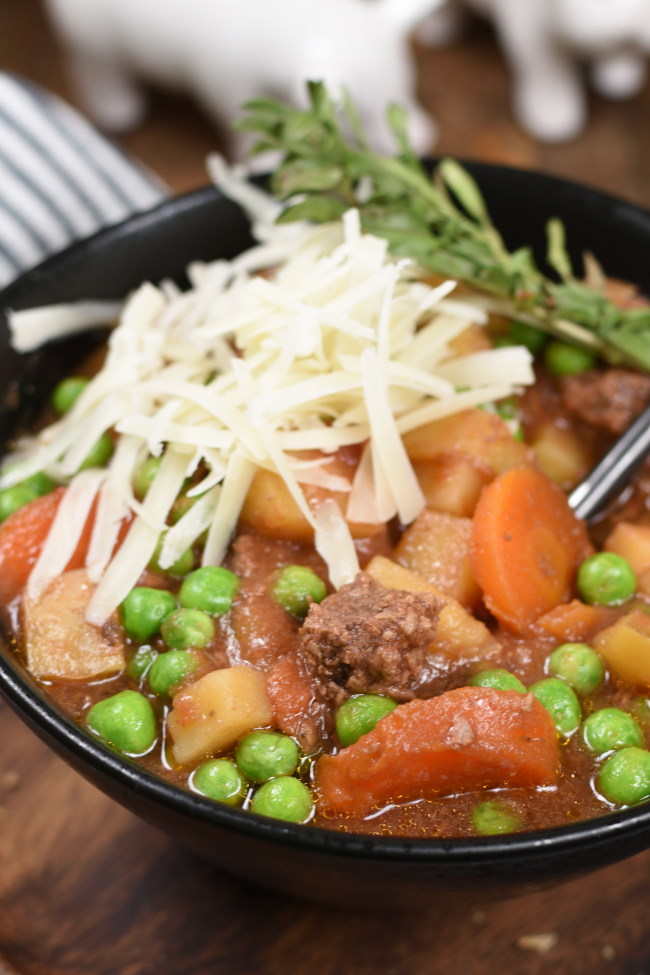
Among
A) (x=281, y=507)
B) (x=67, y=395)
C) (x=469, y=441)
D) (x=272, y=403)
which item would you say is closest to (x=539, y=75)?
(x=469, y=441)

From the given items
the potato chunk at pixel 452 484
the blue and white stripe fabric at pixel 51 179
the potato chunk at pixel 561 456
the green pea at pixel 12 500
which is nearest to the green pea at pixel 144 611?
the green pea at pixel 12 500

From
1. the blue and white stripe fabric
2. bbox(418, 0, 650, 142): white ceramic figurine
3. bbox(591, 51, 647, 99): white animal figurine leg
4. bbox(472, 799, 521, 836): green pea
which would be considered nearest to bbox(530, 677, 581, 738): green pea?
bbox(472, 799, 521, 836): green pea

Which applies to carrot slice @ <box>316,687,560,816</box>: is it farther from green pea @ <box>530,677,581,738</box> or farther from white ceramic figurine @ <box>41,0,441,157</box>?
white ceramic figurine @ <box>41,0,441,157</box>

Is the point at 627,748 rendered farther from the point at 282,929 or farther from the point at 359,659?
the point at 282,929

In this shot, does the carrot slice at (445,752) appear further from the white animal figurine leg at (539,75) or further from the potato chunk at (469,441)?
the white animal figurine leg at (539,75)

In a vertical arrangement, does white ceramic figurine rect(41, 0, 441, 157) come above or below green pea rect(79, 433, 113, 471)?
above

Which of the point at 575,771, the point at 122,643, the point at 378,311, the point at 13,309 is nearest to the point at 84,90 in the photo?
the point at 13,309

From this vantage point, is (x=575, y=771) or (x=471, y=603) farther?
(x=471, y=603)
